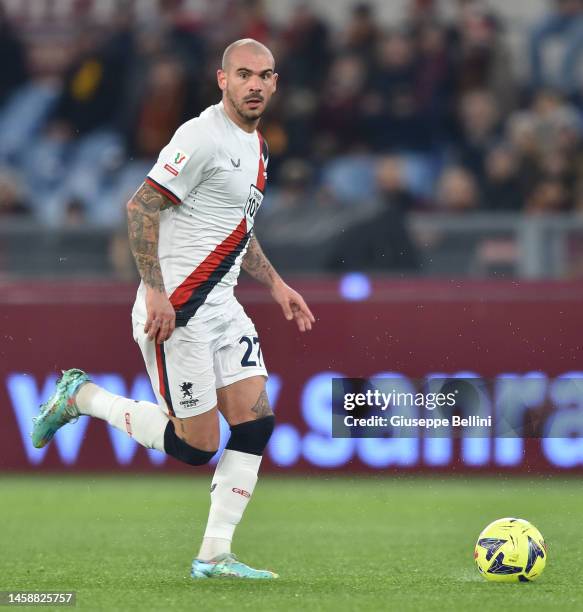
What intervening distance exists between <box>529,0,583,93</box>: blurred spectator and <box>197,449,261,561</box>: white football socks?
29.5 feet

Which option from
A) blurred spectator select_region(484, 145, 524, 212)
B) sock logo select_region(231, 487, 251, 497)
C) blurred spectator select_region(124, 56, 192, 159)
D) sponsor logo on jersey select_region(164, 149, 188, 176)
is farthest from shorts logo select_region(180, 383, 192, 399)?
blurred spectator select_region(124, 56, 192, 159)

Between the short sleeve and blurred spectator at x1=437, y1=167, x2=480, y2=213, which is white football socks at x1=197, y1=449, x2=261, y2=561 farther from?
blurred spectator at x1=437, y1=167, x2=480, y2=213

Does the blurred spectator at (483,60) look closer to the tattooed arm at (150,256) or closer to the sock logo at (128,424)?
the sock logo at (128,424)

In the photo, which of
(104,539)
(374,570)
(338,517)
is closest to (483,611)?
(374,570)

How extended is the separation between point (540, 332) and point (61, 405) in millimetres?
5063

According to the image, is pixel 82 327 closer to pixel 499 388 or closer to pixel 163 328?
pixel 499 388

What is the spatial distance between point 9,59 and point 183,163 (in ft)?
32.2

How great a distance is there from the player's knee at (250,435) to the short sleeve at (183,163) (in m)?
0.99

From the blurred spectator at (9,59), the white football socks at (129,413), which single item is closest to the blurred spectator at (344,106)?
the blurred spectator at (9,59)

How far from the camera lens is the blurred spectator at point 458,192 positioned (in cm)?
1312

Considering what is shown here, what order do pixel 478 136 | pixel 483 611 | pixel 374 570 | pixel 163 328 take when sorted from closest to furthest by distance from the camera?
pixel 483 611, pixel 163 328, pixel 374 570, pixel 478 136

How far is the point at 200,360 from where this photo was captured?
6.69 m

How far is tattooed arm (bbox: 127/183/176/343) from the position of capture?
6449 millimetres

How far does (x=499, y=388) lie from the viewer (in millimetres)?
9234
